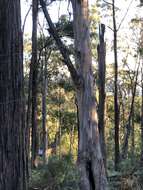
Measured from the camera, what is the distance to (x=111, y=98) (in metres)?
44.8

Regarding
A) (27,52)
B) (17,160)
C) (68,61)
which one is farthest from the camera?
(27,52)

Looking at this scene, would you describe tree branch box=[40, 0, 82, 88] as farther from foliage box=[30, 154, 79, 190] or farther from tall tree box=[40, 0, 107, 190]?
foliage box=[30, 154, 79, 190]

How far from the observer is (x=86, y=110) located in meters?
12.0

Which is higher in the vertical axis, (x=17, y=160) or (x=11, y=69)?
(x=11, y=69)

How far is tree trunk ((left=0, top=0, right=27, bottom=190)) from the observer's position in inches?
181

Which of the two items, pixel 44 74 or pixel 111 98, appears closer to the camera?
pixel 44 74

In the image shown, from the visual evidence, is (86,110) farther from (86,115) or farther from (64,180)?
(64,180)

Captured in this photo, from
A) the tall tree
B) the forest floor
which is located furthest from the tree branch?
the forest floor

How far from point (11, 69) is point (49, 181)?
916 cm

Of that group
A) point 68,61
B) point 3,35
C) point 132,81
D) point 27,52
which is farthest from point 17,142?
point 132,81

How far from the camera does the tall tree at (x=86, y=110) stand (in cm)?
1161

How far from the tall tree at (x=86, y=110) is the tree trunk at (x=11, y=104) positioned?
21.0 feet

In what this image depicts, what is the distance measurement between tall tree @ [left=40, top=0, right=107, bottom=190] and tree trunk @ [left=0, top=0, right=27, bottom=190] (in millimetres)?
6406

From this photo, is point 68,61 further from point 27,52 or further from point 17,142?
point 27,52
